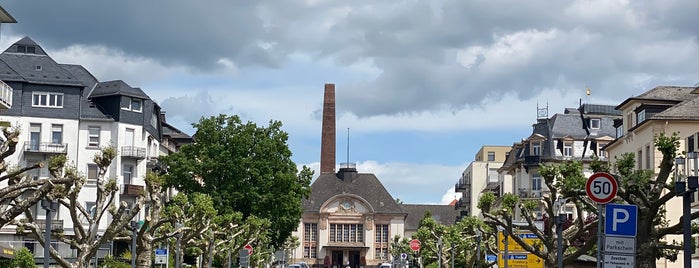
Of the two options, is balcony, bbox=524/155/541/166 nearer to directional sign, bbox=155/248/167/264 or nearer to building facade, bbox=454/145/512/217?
building facade, bbox=454/145/512/217

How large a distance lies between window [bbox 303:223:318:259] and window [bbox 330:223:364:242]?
2383 millimetres

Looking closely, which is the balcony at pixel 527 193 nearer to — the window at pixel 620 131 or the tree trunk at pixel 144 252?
the window at pixel 620 131

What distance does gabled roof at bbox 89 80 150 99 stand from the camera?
8144 centimetres

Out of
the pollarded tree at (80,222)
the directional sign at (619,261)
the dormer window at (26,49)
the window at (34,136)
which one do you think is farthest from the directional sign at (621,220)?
the dormer window at (26,49)

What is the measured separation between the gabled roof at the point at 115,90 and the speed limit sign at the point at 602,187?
64.3 meters

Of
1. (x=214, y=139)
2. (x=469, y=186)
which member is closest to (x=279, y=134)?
(x=214, y=139)

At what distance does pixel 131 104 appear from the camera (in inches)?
3265

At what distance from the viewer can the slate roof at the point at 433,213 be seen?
609 feet

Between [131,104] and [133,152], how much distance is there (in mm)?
3647

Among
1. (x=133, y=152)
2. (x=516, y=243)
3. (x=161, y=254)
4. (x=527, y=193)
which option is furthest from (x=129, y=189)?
(x=516, y=243)

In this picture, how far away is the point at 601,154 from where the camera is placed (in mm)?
100125

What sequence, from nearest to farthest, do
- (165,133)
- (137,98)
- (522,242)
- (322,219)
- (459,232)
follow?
(522,242) < (459,232) < (137,98) < (165,133) < (322,219)

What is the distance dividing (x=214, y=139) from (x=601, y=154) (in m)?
38.0

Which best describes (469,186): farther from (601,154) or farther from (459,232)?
(459,232)
